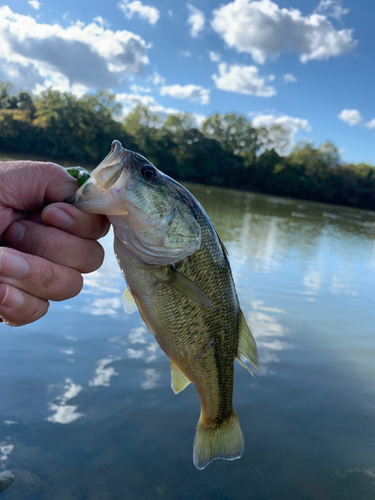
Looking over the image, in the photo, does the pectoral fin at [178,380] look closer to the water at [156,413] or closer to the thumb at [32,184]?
the water at [156,413]

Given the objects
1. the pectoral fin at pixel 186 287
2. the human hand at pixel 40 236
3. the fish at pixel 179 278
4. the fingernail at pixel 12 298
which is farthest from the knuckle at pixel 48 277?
the pectoral fin at pixel 186 287

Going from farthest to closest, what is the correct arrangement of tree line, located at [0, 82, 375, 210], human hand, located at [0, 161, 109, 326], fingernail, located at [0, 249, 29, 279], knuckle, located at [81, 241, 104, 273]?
tree line, located at [0, 82, 375, 210] < knuckle, located at [81, 241, 104, 273] < human hand, located at [0, 161, 109, 326] < fingernail, located at [0, 249, 29, 279]

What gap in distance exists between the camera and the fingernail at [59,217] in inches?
75.7

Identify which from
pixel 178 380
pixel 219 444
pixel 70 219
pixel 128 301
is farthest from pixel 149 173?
pixel 219 444

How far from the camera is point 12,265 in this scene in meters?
1.79

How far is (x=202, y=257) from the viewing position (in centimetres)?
221

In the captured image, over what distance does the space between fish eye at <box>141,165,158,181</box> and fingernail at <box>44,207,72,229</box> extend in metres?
0.45

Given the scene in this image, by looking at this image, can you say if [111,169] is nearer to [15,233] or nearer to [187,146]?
[15,233]

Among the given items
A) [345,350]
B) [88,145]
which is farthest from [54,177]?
[88,145]

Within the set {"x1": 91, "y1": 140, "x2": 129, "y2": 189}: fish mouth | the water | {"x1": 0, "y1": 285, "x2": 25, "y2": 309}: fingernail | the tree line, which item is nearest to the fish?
{"x1": 91, "y1": 140, "x2": 129, "y2": 189}: fish mouth

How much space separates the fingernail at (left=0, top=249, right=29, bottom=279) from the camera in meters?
1.76

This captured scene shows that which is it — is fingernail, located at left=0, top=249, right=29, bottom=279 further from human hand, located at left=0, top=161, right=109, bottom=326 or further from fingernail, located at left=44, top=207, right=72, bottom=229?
fingernail, located at left=44, top=207, right=72, bottom=229

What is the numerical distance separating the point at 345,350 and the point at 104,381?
393 centimetres

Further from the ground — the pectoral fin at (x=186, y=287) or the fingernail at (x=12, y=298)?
the pectoral fin at (x=186, y=287)
